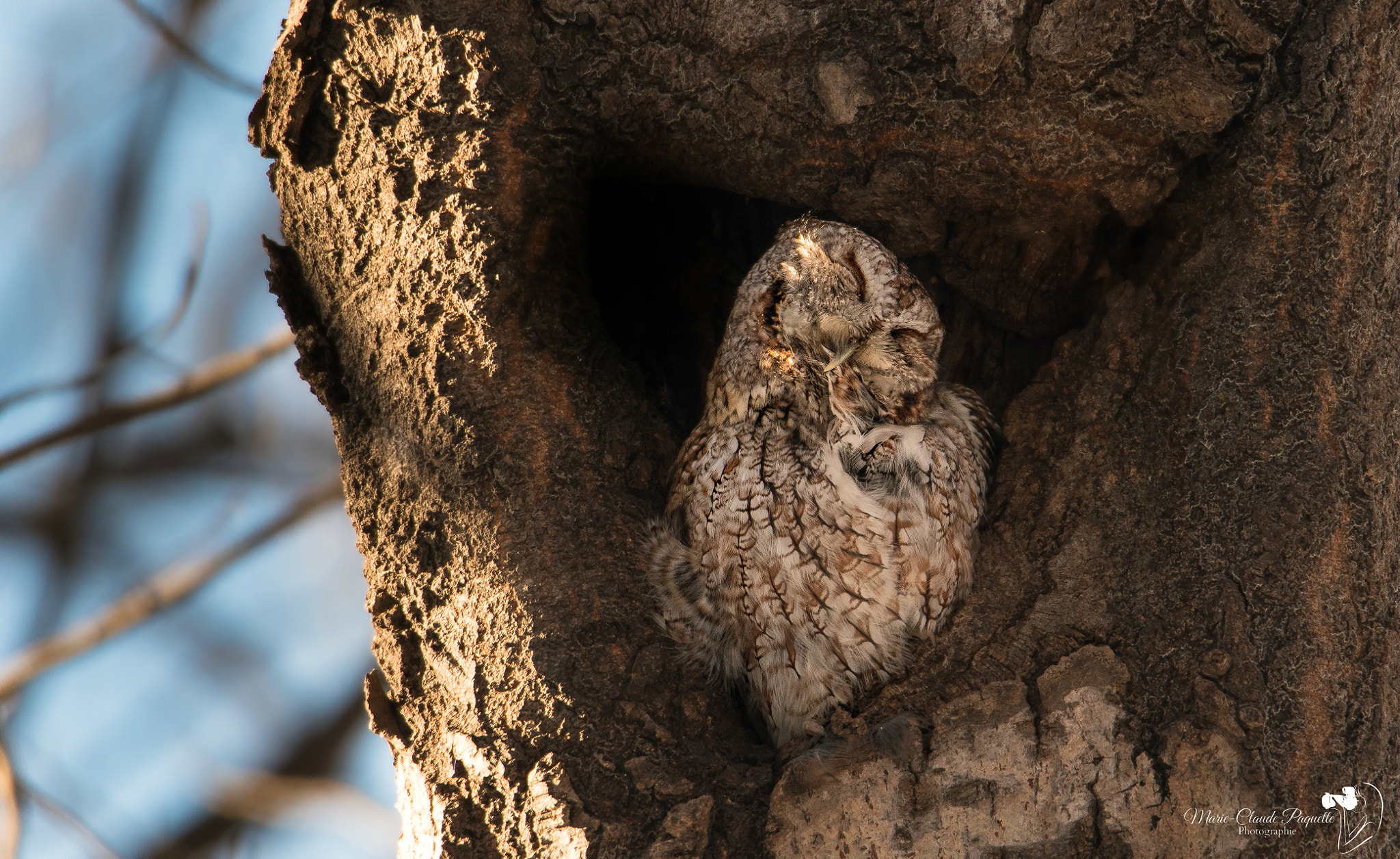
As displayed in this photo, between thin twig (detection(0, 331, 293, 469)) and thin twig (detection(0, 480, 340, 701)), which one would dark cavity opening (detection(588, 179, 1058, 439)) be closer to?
thin twig (detection(0, 331, 293, 469))

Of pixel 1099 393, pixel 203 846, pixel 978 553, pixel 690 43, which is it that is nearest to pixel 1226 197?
pixel 1099 393

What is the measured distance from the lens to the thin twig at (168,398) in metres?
2.89

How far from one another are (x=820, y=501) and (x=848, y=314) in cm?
39

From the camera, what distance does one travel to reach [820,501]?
203 cm

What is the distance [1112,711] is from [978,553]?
480mm

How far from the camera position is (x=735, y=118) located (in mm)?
1958

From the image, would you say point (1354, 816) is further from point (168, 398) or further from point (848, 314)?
point (168, 398)

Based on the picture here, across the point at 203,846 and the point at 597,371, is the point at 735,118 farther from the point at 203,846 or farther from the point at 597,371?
the point at 203,846

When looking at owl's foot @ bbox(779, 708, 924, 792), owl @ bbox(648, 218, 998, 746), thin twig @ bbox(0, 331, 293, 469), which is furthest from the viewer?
thin twig @ bbox(0, 331, 293, 469)

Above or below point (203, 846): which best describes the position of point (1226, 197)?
above

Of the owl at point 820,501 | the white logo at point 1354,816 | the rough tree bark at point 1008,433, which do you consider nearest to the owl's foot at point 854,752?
the rough tree bark at point 1008,433

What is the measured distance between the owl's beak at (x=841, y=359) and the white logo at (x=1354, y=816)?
1092 millimetres

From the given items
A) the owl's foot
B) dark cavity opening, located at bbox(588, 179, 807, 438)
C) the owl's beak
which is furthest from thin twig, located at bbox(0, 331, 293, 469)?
the owl's foot

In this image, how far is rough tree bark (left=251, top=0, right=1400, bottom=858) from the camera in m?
1.67
